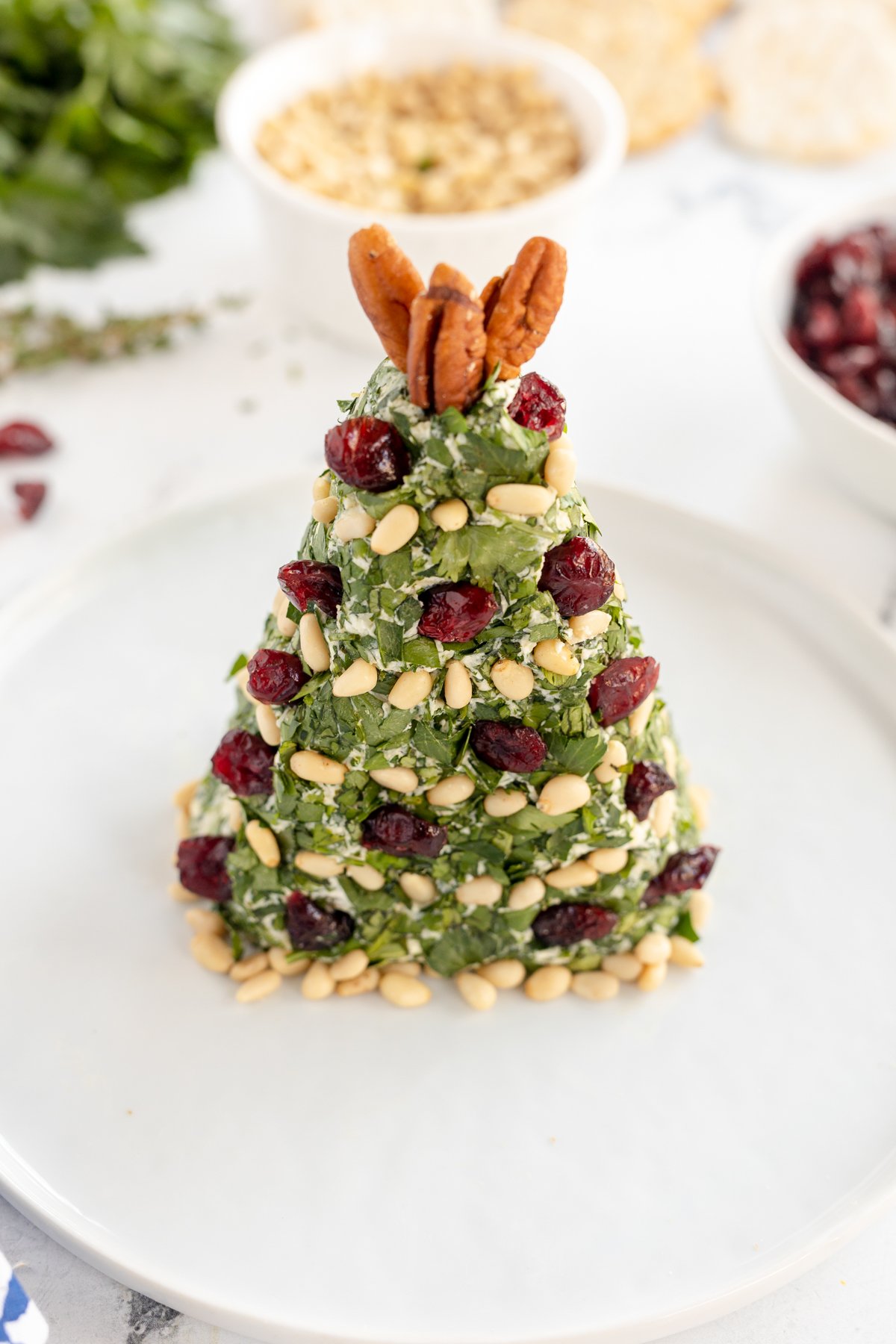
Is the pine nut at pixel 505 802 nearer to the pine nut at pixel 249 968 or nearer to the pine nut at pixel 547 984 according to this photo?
the pine nut at pixel 547 984

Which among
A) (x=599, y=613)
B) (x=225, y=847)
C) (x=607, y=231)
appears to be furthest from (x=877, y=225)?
(x=225, y=847)

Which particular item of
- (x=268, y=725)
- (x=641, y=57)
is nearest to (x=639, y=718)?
(x=268, y=725)

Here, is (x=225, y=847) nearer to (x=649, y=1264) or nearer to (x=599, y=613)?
(x=599, y=613)

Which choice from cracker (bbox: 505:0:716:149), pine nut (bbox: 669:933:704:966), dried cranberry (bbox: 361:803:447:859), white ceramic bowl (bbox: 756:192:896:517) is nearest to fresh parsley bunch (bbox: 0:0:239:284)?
cracker (bbox: 505:0:716:149)

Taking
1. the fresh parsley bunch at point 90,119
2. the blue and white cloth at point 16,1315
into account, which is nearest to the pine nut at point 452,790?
the blue and white cloth at point 16,1315

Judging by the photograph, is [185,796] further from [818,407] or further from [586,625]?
[818,407]

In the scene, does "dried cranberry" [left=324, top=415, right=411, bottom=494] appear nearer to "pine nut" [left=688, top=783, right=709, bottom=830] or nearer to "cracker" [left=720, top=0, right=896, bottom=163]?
"pine nut" [left=688, top=783, right=709, bottom=830]
